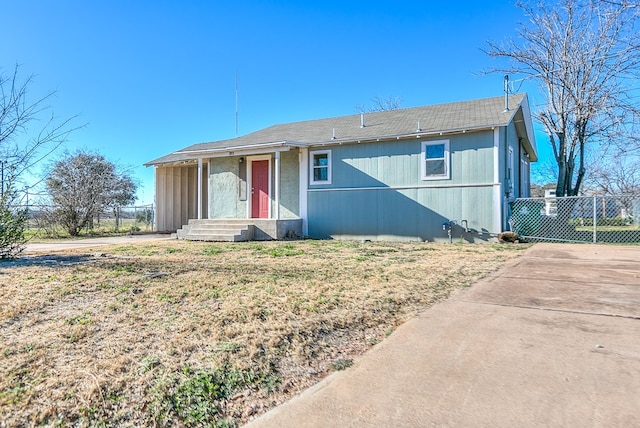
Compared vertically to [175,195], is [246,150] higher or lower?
higher

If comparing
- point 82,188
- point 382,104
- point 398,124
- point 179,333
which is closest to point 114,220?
point 82,188

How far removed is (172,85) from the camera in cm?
1602

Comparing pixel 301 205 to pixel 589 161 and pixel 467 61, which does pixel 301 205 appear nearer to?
pixel 467 61

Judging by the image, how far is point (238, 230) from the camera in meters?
11.0

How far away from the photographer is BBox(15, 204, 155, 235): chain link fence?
14.0m

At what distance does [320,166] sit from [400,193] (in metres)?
2.87

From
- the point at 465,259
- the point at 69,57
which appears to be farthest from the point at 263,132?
the point at 465,259

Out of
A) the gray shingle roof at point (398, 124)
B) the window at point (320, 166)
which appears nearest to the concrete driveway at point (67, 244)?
the gray shingle roof at point (398, 124)

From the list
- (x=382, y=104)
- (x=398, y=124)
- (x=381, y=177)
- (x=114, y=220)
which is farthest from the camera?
(x=382, y=104)

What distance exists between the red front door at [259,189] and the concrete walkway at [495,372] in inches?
380

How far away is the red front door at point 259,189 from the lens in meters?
12.9

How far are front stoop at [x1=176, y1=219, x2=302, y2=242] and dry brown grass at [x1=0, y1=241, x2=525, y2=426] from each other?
17.8ft

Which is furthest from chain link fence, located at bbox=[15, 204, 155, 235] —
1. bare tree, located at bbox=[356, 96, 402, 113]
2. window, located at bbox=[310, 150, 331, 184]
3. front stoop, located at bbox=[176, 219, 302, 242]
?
bare tree, located at bbox=[356, 96, 402, 113]

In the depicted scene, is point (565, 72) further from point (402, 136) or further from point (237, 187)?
point (237, 187)
